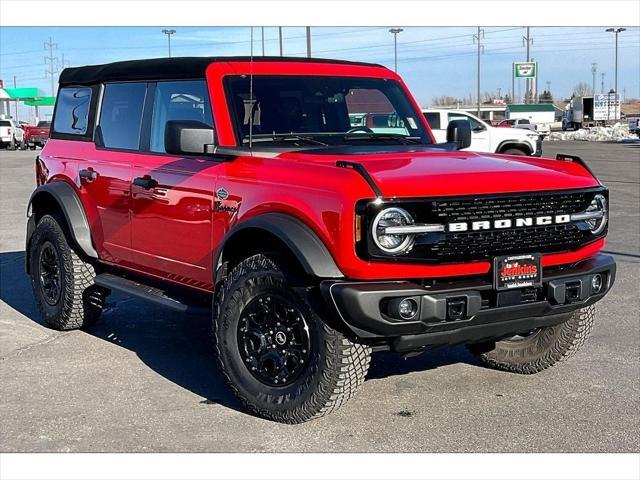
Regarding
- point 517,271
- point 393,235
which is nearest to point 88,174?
point 393,235

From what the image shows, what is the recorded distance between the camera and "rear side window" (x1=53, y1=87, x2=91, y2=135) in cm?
672

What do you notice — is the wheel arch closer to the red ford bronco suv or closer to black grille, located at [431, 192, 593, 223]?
the red ford bronco suv

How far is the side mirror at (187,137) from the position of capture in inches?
191

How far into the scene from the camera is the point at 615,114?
85.5 meters

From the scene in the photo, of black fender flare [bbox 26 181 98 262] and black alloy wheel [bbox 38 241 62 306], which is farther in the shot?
black alloy wheel [bbox 38 241 62 306]

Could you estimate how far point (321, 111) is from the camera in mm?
5547

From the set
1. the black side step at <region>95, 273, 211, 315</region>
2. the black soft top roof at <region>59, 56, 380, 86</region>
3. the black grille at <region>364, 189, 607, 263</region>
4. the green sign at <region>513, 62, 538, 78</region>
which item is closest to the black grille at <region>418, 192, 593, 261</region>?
the black grille at <region>364, 189, 607, 263</region>

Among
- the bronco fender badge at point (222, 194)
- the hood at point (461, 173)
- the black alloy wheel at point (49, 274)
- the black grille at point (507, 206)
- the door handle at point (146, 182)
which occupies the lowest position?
the black alloy wheel at point (49, 274)

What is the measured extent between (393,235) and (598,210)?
140cm

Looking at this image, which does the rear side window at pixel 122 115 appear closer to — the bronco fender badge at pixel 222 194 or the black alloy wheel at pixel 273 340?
the bronco fender badge at pixel 222 194

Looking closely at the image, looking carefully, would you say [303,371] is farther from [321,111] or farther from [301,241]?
[321,111]

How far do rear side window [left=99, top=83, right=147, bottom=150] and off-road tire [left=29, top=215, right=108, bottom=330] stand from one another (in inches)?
33.5

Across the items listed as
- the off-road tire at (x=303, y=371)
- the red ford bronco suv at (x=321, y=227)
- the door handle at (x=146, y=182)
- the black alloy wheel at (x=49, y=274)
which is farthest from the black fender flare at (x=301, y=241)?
the black alloy wheel at (x=49, y=274)

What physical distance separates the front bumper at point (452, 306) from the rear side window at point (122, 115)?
2553mm
